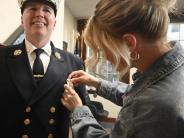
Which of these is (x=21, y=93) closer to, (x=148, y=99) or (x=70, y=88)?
(x=70, y=88)

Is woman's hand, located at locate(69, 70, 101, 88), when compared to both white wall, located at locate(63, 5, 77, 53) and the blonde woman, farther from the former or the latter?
white wall, located at locate(63, 5, 77, 53)

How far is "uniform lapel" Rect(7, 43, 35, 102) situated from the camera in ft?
3.61

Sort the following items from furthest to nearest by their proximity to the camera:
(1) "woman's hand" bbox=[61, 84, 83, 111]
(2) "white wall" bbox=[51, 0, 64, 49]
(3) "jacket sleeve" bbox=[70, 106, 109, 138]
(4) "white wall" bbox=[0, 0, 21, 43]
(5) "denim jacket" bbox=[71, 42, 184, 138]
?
(2) "white wall" bbox=[51, 0, 64, 49] → (4) "white wall" bbox=[0, 0, 21, 43] → (1) "woman's hand" bbox=[61, 84, 83, 111] → (3) "jacket sleeve" bbox=[70, 106, 109, 138] → (5) "denim jacket" bbox=[71, 42, 184, 138]

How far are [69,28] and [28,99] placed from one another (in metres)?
3.91

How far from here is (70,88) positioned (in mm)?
1123

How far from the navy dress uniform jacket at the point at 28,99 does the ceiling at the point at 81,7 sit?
10.2ft

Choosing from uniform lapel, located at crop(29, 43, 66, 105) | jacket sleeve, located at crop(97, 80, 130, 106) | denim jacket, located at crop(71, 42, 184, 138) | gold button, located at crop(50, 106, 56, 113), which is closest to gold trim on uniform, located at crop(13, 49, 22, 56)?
uniform lapel, located at crop(29, 43, 66, 105)

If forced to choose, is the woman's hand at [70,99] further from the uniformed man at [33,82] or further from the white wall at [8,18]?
the white wall at [8,18]

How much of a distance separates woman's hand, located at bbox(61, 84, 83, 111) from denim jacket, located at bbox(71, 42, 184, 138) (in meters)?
0.24

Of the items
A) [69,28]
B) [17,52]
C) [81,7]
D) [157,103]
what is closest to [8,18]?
[17,52]

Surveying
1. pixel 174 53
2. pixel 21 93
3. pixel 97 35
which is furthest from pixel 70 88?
pixel 174 53

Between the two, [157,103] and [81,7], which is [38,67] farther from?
[81,7]

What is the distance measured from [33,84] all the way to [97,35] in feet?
1.37

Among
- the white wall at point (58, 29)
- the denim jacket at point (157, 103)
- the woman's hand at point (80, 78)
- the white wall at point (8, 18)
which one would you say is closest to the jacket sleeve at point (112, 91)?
the woman's hand at point (80, 78)
